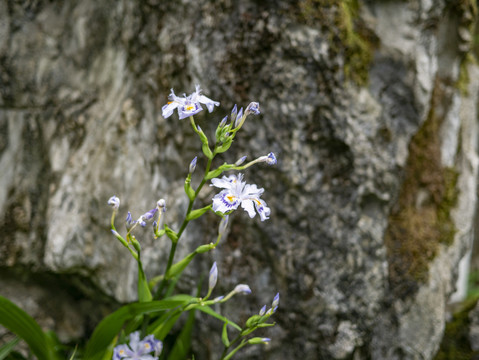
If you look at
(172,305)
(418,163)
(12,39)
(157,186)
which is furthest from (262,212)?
(12,39)

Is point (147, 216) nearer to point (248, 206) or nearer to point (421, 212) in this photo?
point (248, 206)

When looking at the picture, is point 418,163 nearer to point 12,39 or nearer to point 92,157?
point 92,157

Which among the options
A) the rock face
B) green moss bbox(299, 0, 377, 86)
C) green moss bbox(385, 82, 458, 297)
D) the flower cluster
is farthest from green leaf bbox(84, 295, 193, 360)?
green moss bbox(299, 0, 377, 86)

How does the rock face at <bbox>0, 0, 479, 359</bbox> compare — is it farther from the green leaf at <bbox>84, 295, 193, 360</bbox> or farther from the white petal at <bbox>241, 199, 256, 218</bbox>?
the white petal at <bbox>241, 199, 256, 218</bbox>

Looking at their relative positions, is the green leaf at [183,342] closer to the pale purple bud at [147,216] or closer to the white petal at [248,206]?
the pale purple bud at [147,216]

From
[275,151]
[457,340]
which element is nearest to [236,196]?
[275,151]

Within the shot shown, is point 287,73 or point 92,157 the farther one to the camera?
point 92,157
